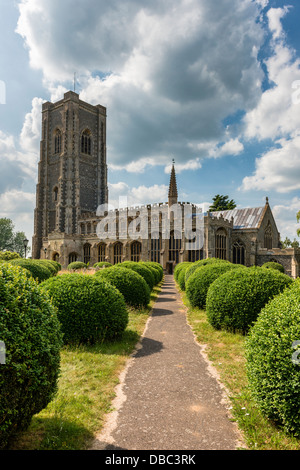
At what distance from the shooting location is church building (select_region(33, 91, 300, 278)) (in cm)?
3400

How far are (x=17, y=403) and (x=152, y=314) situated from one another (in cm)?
839

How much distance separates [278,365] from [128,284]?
750 centimetres

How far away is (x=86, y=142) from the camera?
2151 inches

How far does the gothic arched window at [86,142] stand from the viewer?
54000 millimetres

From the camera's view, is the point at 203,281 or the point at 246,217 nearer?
the point at 203,281

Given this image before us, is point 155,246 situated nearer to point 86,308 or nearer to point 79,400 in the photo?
point 86,308

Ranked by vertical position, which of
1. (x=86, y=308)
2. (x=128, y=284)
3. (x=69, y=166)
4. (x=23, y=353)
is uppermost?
(x=69, y=166)

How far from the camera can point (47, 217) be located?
172 feet

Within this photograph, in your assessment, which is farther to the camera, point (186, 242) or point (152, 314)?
point (186, 242)

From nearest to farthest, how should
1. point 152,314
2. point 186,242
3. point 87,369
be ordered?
point 87,369 < point 152,314 < point 186,242

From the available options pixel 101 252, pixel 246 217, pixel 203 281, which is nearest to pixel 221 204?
pixel 246 217

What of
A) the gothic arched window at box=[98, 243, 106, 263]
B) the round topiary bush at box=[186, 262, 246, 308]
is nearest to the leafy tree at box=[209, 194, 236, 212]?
the gothic arched window at box=[98, 243, 106, 263]

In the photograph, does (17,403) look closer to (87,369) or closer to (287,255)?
(87,369)
